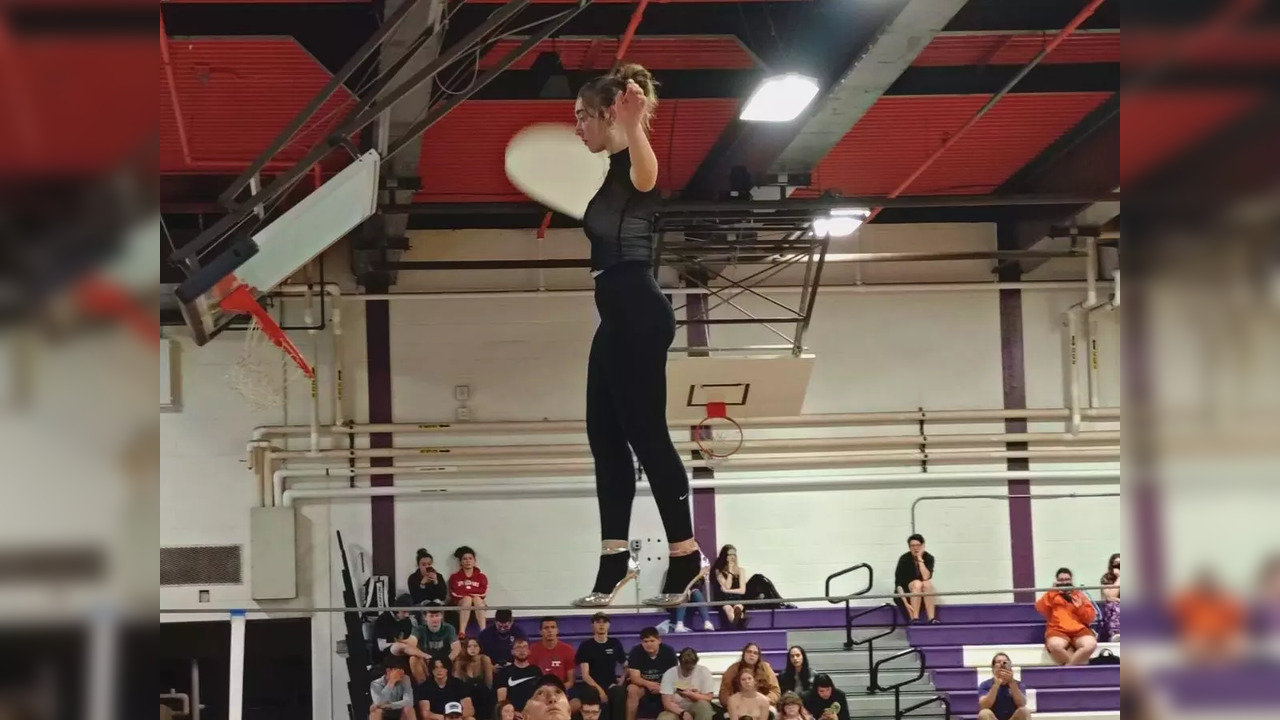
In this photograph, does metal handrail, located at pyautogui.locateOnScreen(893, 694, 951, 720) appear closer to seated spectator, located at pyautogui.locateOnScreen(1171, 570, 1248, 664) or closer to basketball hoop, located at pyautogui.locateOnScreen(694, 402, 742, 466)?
basketball hoop, located at pyautogui.locateOnScreen(694, 402, 742, 466)

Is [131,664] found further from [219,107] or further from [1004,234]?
Answer: [1004,234]

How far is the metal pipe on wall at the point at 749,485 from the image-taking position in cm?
935

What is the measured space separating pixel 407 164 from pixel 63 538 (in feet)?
22.8

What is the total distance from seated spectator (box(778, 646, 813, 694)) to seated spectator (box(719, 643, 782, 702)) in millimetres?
350

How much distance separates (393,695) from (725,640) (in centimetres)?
256

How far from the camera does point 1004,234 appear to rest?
33.3 ft

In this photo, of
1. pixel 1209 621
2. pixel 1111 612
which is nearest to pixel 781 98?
pixel 1111 612

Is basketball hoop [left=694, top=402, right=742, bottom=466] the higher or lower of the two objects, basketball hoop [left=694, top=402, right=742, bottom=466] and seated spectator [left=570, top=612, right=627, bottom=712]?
the higher

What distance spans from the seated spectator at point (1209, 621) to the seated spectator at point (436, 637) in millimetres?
7513

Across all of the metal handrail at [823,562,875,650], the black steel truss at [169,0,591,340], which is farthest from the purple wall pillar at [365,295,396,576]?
the black steel truss at [169,0,591,340]

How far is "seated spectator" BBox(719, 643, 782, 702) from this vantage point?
733cm

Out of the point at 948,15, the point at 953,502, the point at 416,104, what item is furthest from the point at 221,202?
the point at 953,502

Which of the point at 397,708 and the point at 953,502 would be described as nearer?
the point at 397,708

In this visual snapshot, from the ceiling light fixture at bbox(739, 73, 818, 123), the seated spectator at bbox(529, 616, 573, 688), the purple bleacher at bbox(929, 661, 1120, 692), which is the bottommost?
the purple bleacher at bbox(929, 661, 1120, 692)
